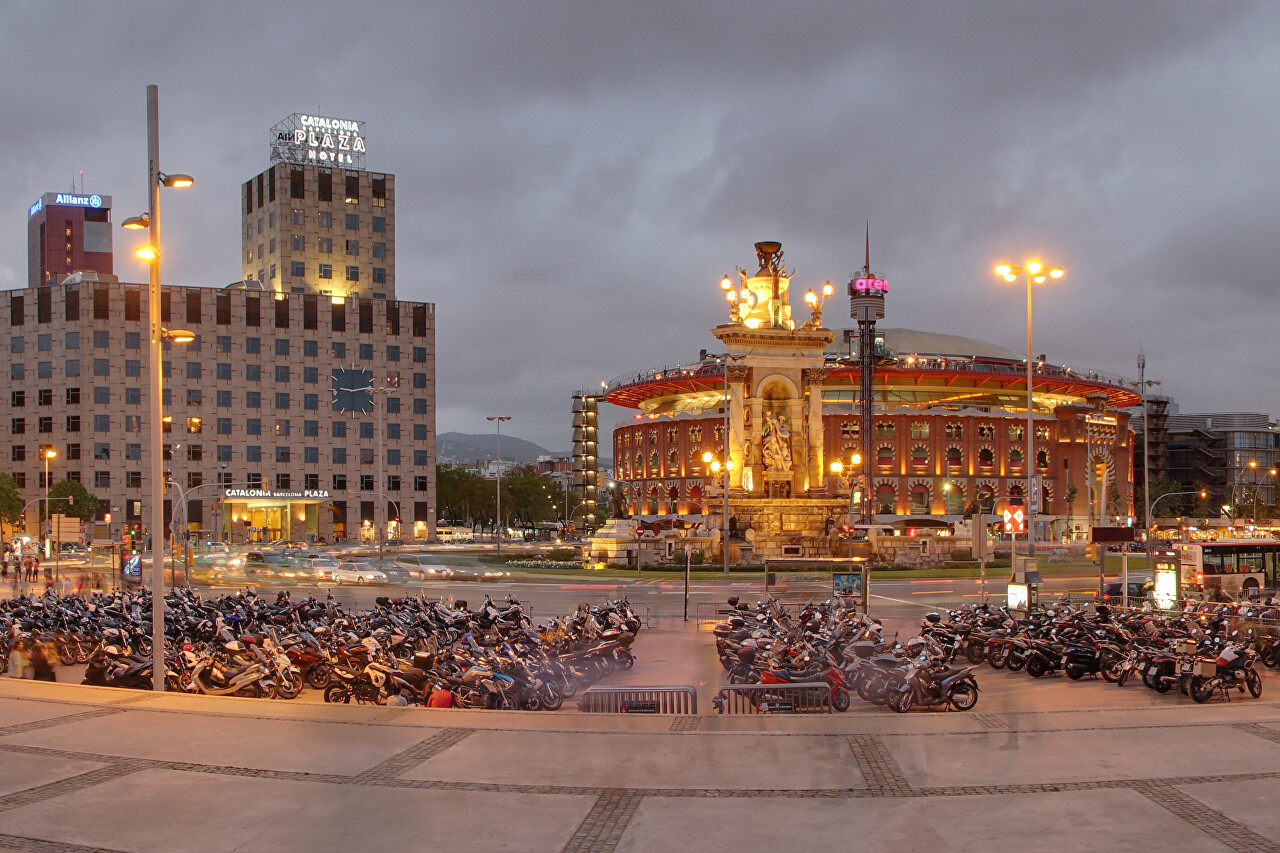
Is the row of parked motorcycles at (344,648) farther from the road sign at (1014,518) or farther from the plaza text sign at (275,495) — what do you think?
the plaza text sign at (275,495)

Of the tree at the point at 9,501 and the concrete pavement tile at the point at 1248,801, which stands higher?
the tree at the point at 9,501

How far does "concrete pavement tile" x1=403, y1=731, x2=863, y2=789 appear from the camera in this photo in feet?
41.4

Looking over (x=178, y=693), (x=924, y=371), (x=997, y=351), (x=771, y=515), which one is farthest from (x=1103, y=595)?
(x=997, y=351)

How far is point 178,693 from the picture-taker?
1866 cm

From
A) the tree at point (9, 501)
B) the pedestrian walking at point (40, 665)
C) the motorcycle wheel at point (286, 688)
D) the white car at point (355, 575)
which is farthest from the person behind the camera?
the tree at point (9, 501)

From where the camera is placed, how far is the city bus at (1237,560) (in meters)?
42.0

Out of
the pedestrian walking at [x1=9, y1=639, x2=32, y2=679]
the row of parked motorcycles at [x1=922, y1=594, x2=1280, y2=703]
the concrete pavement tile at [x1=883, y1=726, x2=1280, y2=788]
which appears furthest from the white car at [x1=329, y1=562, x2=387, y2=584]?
the concrete pavement tile at [x1=883, y1=726, x2=1280, y2=788]

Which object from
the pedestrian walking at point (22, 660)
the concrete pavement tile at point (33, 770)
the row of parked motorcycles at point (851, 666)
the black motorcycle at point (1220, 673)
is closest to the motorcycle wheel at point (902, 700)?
the row of parked motorcycles at point (851, 666)

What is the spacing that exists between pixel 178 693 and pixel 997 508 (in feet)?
367

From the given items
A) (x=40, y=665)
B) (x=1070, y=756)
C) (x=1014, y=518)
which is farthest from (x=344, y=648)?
(x=1014, y=518)

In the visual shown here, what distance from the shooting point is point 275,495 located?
4213 inches

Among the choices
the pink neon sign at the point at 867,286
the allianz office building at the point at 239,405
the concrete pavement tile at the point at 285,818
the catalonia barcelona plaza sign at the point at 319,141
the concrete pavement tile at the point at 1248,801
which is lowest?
the concrete pavement tile at the point at 1248,801

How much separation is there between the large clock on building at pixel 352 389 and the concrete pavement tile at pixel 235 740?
9602 cm

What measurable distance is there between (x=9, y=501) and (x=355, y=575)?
52715 mm
